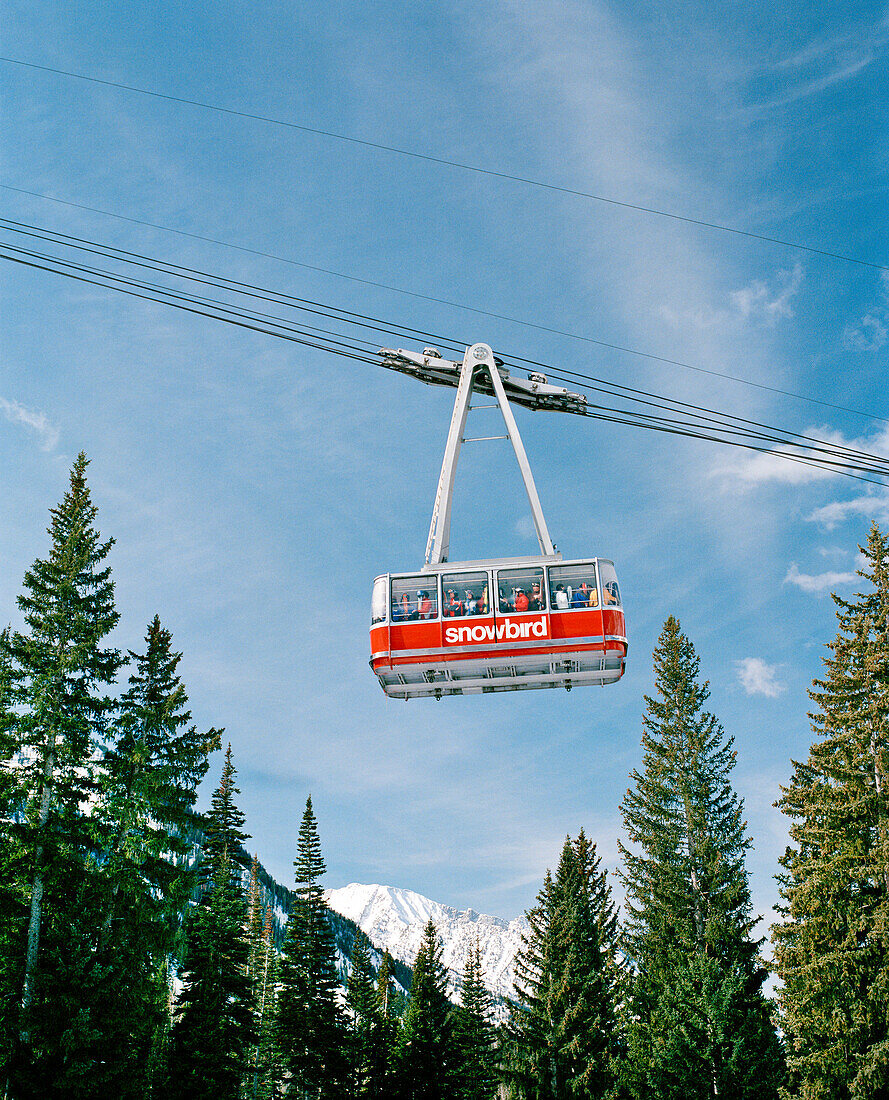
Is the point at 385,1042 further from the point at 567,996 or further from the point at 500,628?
the point at 500,628

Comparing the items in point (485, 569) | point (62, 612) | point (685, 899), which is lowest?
point (685, 899)

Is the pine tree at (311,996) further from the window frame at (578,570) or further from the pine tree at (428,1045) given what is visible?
the window frame at (578,570)

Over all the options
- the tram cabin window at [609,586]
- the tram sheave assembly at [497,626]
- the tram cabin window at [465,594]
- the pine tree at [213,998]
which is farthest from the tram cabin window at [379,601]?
the pine tree at [213,998]

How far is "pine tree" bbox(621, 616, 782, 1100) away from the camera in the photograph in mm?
37781

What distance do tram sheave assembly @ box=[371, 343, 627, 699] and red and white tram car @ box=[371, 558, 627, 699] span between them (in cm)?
3

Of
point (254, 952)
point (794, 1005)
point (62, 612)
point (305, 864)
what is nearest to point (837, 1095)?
point (794, 1005)

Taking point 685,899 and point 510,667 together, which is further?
point 685,899

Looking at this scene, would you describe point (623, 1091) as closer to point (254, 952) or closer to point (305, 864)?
point (305, 864)

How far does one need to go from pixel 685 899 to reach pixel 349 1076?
26.5 meters

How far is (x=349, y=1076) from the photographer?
57188 mm

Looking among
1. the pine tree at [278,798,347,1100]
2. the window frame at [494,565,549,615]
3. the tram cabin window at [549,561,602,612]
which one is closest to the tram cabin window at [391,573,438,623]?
the window frame at [494,565,549,615]

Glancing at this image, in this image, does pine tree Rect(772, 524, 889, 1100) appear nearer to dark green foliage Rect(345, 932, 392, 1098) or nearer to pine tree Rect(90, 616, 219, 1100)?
pine tree Rect(90, 616, 219, 1100)

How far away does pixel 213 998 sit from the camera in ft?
145

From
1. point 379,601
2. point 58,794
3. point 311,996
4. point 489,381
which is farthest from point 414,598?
point 311,996
